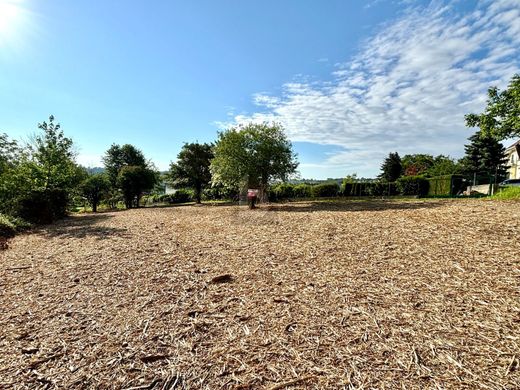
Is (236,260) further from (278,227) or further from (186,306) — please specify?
(278,227)

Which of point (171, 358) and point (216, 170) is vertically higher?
point (216, 170)

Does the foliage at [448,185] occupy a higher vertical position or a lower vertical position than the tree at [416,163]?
lower

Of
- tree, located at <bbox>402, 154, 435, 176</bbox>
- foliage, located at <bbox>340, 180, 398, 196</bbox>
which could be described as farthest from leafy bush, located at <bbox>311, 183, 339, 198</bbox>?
tree, located at <bbox>402, 154, 435, 176</bbox>

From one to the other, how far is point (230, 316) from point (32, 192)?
1159 centimetres

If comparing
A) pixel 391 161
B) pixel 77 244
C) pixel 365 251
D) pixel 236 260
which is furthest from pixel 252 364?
pixel 391 161

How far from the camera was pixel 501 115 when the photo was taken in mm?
12016

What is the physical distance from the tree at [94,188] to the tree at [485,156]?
39541 mm

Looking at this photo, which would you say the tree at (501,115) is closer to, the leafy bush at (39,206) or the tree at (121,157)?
the leafy bush at (39,206)

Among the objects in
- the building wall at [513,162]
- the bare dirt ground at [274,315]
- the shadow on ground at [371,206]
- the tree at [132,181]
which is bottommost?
the bare dirt ground at [274,315]

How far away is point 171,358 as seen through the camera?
209 centimetres

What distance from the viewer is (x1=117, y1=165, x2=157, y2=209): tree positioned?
19781 millimetres

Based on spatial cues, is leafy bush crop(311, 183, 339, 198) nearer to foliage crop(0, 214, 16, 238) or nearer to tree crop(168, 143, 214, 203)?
tree crop(168, 143, 214, 203)

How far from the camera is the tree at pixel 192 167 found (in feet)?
75.0

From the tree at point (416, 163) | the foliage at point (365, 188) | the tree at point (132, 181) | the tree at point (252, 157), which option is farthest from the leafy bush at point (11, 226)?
the tree at point (416, 163)
